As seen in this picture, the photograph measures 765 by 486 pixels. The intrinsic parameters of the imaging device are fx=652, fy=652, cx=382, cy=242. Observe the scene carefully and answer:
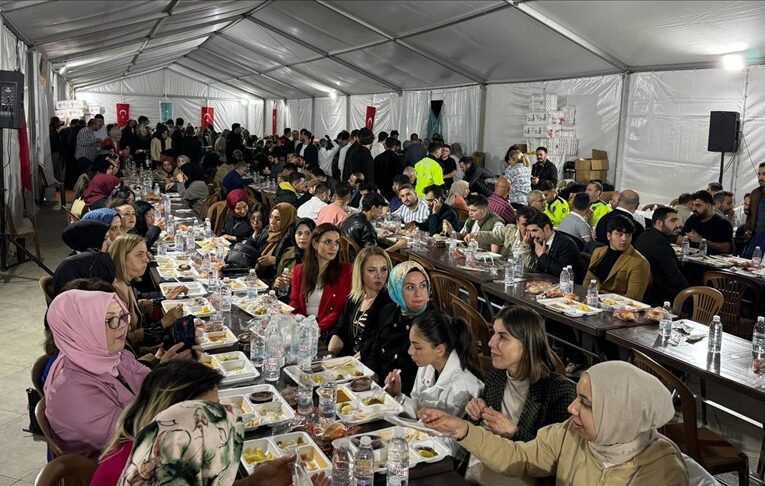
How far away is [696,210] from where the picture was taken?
743 cm

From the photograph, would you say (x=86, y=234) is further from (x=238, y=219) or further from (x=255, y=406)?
(x=255, y=406)

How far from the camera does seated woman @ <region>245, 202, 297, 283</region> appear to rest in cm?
588

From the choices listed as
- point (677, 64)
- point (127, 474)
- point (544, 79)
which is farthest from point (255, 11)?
point (127, 474)

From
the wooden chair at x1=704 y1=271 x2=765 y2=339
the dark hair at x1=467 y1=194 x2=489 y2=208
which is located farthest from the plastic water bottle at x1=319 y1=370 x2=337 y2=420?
the dark hair at x1=467 y1=194 x2=489 y2=208

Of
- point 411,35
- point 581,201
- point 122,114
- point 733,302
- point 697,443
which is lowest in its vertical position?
point 697,443

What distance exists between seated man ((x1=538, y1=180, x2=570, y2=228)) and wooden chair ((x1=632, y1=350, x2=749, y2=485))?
16.5 ft

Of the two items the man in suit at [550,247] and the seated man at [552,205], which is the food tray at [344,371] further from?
the seated man at [552,205]

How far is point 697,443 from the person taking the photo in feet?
10.6

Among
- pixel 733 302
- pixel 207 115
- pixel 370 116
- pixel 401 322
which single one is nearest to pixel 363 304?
pixel 401 322

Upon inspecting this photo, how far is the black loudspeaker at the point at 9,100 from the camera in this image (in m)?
7.77

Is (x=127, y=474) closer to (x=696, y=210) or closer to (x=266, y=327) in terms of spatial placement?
(x=266, y=327)

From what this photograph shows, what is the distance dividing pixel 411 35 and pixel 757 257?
742 cm

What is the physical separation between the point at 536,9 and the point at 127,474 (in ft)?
29.8

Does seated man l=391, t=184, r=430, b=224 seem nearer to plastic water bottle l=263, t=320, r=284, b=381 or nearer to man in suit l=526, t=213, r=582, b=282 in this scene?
man in suit l=526, t=213, r=582, b=282
